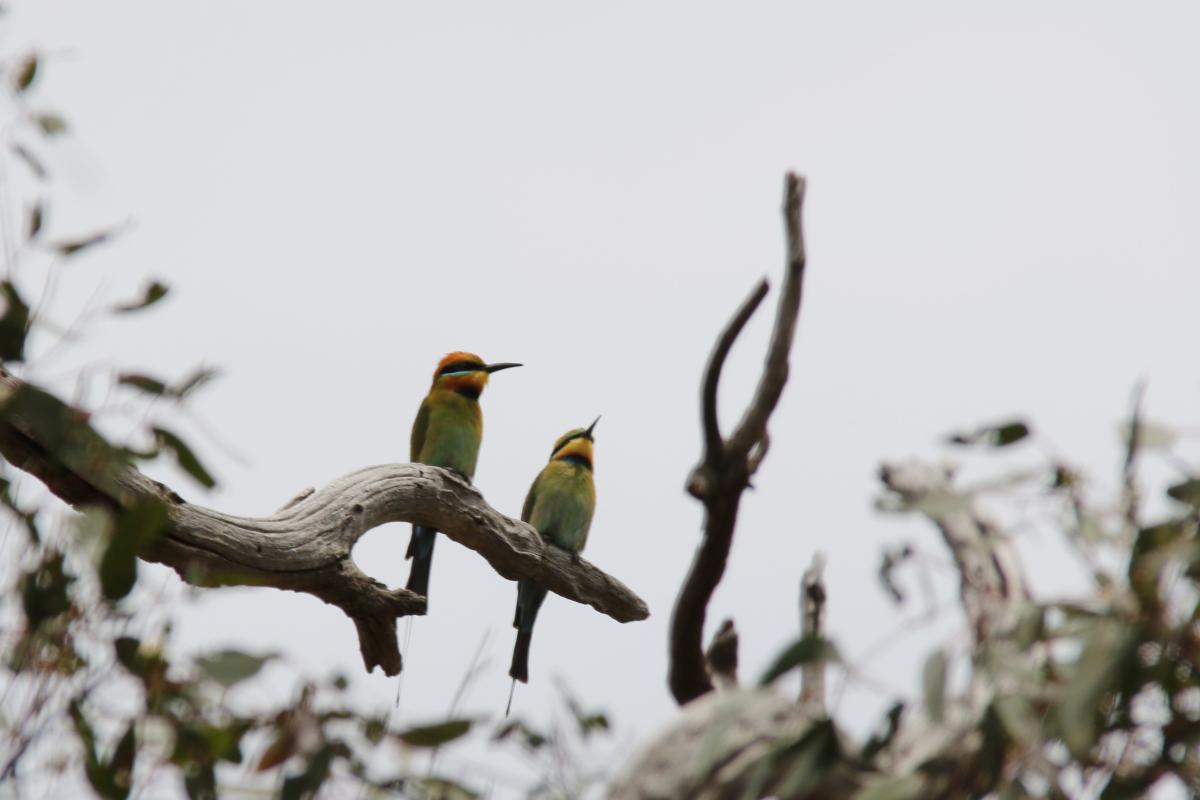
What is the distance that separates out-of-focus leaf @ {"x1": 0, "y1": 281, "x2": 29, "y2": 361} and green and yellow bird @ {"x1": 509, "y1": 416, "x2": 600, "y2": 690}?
287 cm

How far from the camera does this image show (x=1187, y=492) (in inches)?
55.4

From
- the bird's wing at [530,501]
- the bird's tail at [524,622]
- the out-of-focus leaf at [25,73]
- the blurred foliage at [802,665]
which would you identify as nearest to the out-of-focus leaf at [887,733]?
the blurred foliage at [802,665]

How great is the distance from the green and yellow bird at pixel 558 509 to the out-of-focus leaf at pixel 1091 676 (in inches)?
119

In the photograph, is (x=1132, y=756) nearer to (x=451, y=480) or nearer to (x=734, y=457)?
(x=734, y=457)

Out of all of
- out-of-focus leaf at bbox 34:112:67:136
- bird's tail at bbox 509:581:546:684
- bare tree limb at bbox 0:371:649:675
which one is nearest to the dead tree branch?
bare tree limb at bbox 0:371:649:675

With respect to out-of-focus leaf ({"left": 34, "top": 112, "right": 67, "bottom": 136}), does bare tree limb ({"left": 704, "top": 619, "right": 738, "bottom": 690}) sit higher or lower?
lower

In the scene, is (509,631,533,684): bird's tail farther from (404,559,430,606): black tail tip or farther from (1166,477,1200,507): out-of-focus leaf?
(1166,477,1200,507): out-of-focus leaf

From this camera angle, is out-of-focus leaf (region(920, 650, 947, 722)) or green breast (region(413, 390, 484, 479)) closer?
out-of-focus leaf (region(920, 650, 947, 722))

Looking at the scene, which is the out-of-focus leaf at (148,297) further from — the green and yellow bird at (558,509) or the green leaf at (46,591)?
the green and yellow bird at (558,509)

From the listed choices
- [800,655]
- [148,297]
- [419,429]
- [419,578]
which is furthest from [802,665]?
[419,429]

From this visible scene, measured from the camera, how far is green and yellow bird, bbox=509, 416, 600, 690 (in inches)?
173

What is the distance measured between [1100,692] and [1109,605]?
11 centimetres

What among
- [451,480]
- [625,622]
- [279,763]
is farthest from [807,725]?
[625,622]

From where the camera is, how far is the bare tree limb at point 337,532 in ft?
7.78
